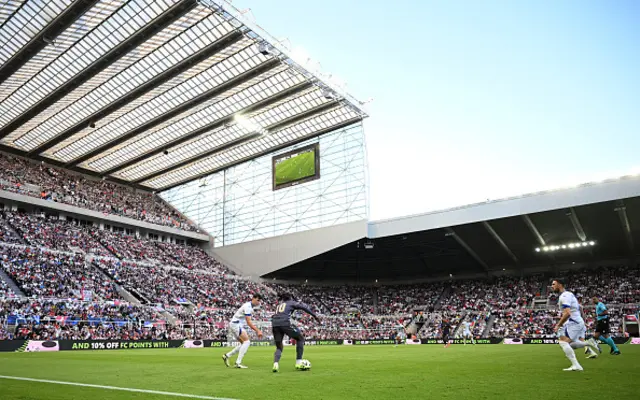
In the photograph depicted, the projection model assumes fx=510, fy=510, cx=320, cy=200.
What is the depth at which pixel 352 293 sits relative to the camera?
64.9m

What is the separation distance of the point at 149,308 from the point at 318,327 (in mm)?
18381

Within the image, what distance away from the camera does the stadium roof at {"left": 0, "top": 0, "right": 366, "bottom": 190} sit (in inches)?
1394

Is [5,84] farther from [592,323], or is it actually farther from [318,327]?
[592,323]

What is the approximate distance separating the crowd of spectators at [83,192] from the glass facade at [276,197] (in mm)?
3163

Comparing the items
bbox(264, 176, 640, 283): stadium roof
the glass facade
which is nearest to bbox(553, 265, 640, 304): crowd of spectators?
bbox(264, 176, 640, 283): stadium roof

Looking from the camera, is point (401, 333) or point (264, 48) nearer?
point (264, 48)

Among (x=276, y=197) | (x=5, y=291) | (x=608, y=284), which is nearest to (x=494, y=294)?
(x=608, y=284)

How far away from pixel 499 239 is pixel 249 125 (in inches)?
1079

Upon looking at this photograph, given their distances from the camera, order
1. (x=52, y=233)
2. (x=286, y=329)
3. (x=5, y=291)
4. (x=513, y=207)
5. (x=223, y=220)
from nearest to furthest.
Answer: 1. (x=286, y=329)
2. (x=5, y=291)
3. (x=513, y=207)
4. (x=52, y=233)
5. (x=223, y=220)

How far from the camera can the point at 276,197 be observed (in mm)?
58875

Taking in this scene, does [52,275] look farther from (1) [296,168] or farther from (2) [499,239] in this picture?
(2) [499,239]

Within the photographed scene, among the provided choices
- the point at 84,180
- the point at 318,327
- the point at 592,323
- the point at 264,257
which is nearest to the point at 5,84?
the point at 84,180

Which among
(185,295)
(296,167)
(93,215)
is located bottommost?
(185,295)

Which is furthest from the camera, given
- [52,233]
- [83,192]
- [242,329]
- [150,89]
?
[83,192]
